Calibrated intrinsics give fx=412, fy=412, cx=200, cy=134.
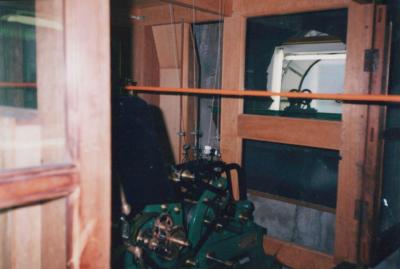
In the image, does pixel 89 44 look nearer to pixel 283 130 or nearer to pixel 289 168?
pixel 283 130

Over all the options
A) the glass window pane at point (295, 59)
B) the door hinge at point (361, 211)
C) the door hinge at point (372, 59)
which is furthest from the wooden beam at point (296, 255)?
the door hinge at point (372, 59)

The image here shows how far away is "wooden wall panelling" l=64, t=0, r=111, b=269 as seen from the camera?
863 mm

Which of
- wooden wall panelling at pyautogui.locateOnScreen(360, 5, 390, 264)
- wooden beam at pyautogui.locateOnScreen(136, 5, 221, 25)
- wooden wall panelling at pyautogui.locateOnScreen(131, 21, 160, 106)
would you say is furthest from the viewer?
wooden wall panelling at pyautogui.locateOnScreen(131, 21, 160, 106)

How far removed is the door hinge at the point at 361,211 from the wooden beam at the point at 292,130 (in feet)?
1.31

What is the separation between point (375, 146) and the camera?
2.68 metres

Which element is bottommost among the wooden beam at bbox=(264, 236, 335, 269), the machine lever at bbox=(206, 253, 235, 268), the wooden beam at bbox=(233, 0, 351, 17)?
the wooden beam at bbox=(264, 236, 335, 269)

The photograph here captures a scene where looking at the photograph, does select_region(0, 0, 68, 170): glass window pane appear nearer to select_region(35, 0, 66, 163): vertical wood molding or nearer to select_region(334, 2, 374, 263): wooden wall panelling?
select_region(35, 0, 66, 163): vertical wood molding

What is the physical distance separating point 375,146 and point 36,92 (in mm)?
2310

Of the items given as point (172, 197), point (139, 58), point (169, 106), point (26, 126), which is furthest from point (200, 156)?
point (26, 126)

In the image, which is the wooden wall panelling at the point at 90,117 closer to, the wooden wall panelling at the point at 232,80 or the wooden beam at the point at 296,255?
the wooden beam at the point at 296,255

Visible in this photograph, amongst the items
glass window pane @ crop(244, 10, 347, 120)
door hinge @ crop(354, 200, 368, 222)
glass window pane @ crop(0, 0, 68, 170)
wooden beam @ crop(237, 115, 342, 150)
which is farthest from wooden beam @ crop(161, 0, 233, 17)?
glass window pane @ crop(0, 0, 68, 170)

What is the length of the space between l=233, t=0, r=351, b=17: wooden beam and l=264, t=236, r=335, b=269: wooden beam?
1.75 m

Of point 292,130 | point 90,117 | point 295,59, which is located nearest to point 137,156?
point 90,117

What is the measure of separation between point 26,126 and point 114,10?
3.17 m
